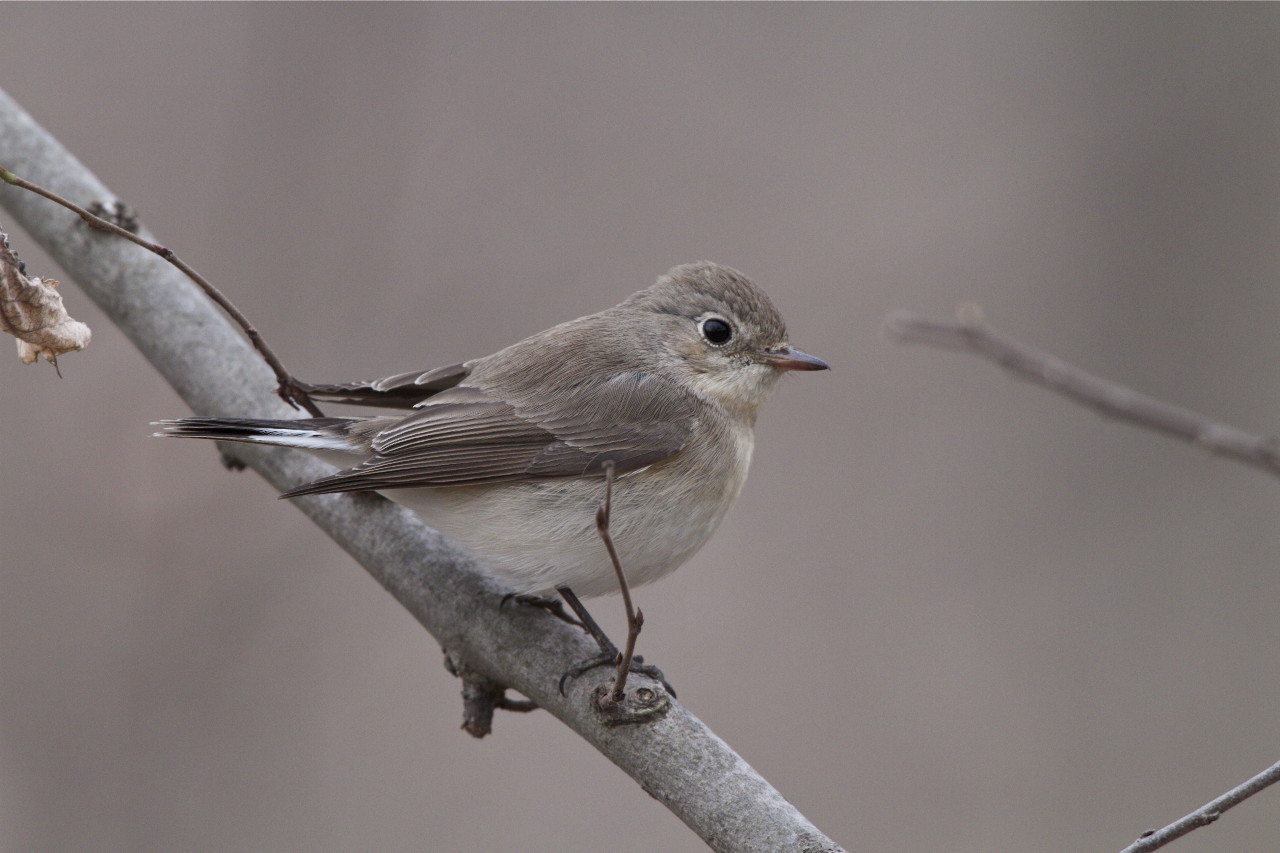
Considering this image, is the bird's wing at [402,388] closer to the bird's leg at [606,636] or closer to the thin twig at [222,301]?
the thin twig at [222,301]

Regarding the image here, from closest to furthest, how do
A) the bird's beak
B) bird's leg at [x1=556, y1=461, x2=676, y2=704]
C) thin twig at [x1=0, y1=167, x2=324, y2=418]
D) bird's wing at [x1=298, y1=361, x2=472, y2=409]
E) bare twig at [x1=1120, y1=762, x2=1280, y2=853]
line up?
bare twig at [x1=1120, y1=762, x2=1280, y2=853] → bird's leg at [x1=556, y1=461, x2=676, y2=704] → thin twig at [x1=0, y1=167, x2=324, y2=418] → bird's wing at [x1=298, y1=361, x2=472, y2=409] → the bird's beak

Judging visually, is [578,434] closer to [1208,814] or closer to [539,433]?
[539,433]

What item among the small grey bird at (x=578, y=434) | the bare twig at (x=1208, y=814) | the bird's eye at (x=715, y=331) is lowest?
the bare twig at (x=1208, y=814)

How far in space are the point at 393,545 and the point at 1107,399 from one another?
204cm

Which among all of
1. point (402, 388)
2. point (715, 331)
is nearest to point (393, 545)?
point (402, 388)

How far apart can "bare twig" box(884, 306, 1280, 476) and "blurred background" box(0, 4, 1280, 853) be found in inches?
147

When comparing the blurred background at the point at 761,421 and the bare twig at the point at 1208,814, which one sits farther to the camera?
the blurred background at the point at 761,421

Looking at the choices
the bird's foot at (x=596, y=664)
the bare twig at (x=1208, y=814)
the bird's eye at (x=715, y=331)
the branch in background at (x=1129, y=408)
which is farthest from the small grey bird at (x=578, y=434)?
the bare twig at (x=1208, y=814)

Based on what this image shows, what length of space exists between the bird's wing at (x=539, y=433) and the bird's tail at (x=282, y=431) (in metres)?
0.08

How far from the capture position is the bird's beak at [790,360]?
12.0 feet

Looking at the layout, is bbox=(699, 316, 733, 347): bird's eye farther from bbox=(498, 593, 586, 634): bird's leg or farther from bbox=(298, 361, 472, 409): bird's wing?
bbox=(498, 593, 586, 634): bird's leg

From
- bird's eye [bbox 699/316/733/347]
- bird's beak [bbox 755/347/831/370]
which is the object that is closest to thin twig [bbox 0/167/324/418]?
bird's eye [bbox 699/316/733/347]

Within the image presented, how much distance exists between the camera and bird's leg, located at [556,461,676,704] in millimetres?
1976

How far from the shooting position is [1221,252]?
21.6 ft
